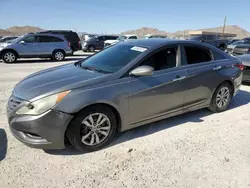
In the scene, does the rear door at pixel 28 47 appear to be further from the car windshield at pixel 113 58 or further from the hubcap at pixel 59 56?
the car windshield at pixel 113 58

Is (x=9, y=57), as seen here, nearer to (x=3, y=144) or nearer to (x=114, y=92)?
(x=3, y=144)

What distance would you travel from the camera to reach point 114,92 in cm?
335

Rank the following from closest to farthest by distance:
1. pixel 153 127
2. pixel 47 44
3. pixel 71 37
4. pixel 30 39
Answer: pixel 153 127 < pixel 30 39 < pixel 47 44 < pixel 71 37

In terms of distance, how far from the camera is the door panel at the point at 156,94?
359 centimetres

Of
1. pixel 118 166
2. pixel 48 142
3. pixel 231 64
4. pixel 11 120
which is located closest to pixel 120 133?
pixel 118 166

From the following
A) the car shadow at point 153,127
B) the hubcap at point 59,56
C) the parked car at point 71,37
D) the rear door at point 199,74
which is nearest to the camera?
the car shadow at point 153,127

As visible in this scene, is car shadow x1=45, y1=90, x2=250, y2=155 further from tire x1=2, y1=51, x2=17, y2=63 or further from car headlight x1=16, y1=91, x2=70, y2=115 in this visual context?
tire x1=2, y1=51, x2=17, y2=63

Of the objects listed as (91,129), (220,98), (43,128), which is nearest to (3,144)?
(43,128)

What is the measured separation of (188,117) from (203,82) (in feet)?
2.48

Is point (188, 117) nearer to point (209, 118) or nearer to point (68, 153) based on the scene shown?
point (209, 118)

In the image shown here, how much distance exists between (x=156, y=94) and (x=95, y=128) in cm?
112

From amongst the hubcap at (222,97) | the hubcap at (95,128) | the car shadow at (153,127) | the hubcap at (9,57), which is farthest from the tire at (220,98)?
the hubcap at (9,57)

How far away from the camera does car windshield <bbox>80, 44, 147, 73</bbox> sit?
3772 millimetres

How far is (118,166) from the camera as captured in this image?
3072 millimetres
